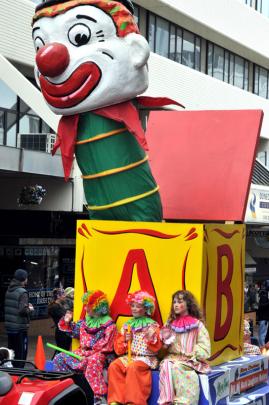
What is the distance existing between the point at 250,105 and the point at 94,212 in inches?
945

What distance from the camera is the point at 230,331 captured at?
805 centimetres

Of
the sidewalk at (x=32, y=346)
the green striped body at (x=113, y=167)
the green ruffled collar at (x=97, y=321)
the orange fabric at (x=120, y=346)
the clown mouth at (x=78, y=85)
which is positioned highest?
the clown mouth at (x=78, y=85)

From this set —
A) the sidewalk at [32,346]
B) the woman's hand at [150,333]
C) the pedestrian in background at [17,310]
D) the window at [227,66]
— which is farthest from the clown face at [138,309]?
the window at [227,66]

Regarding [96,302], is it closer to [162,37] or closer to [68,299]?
[68,299]

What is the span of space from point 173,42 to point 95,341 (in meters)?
20.8

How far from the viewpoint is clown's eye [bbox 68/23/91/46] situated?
24.5ft

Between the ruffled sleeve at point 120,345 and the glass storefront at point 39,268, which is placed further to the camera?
the glass storefront at point 39,268

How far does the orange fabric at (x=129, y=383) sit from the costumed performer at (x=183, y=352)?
16cm

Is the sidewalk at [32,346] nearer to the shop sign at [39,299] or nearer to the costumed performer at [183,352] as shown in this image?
the shop sign at [39,299]

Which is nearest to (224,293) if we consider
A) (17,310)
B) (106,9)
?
(106,9)

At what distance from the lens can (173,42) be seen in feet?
88.5

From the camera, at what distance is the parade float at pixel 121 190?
7383 millimetres

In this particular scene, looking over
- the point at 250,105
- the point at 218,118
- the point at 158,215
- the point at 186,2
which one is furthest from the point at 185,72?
the point at 158,215

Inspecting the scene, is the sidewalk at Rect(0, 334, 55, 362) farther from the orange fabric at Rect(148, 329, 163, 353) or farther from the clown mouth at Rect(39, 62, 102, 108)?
the clown mouth at Rect(39, 62, 102, 108)
